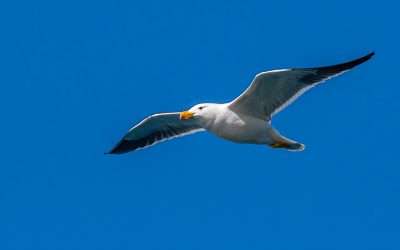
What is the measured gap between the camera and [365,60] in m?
16.2

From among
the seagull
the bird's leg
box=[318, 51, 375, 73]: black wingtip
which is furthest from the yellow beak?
box=[318, 51, 375, 73]: black wingtip

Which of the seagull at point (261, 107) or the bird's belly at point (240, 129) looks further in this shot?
the bird's belly at point (240, 129)

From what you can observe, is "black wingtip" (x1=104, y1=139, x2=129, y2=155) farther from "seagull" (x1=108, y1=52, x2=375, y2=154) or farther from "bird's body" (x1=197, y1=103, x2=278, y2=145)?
"bird's body" (x1=197, y1=103, x2=278, y2=145)

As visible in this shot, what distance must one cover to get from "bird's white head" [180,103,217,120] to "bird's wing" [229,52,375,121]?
417 mm

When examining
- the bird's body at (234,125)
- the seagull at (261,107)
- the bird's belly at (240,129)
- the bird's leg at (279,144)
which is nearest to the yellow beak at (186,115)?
the seagull at (261,107)

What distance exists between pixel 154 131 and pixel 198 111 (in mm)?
2526

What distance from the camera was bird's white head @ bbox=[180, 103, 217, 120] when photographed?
1702 centimetres

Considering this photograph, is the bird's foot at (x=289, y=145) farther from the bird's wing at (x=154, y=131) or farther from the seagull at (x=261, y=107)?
the bird's wing at (x=154, y=131)

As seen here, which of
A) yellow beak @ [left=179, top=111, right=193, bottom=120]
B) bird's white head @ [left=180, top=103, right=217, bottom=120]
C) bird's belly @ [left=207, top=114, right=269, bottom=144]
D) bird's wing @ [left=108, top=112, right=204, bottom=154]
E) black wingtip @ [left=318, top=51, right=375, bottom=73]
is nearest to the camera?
black wingtip @ [left=318, top=51, right=375, bottom=73]

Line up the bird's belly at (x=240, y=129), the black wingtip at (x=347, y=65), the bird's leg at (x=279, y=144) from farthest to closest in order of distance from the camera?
the bird's leg at (x=279, y=144), the bird's belly at (x=240, y=129), the black wingtip at (x=347, y=65)

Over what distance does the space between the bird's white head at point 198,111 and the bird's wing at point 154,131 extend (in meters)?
1.37

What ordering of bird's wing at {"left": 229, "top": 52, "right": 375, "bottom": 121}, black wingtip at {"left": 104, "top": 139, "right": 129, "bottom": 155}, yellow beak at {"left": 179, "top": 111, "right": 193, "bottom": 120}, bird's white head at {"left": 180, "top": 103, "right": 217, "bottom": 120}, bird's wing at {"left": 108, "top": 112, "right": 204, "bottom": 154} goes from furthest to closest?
black wingtip at {"left": 104, "top": 139, "right": 129, "bottom": 155} → bird's wing at {"left": 108, "top": 112, "right": 204, "bottom": 154} → yellow beak at {"left": 179, "top": 111, "right": 193, "bottom": 120} → bird's white head at {"left": 180, "top": 103, "right": 217, "bottom": 120} → bird's wing at {"left": 229, "top": 52, "right": 375, "bottom": 121}

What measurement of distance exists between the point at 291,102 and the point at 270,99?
0.40 meters

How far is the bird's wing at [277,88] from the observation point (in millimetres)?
16641
